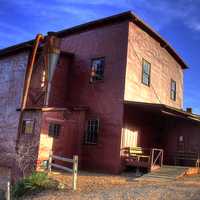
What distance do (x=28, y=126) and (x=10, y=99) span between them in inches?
121

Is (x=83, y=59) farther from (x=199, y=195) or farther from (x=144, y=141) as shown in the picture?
(x=199, y=195)

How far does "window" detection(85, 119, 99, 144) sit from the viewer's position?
1683 centimetres

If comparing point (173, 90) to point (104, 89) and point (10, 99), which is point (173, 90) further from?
point (10, 99)

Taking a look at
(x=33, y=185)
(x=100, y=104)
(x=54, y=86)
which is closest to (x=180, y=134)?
(x=100, y=104)

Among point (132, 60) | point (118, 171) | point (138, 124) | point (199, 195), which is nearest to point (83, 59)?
point (132, 60)

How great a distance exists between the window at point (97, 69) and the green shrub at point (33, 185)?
755cm

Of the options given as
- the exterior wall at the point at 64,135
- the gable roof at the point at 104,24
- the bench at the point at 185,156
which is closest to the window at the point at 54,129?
the exterior wall at the point at 64,135

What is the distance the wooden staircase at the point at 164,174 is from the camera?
1320cm

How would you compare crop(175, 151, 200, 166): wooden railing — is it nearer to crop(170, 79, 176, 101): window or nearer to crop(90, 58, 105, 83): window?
crop(170, 79, 176, 101): window

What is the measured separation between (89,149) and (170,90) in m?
8.86

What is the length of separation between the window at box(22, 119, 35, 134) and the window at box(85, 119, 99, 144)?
10.9ft

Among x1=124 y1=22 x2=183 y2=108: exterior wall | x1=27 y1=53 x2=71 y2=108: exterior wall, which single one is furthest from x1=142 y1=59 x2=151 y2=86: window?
x1=27 y1=53 x2=71 y2=108: exterior wall

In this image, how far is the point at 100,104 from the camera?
16984mm

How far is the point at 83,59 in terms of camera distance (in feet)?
61.0
